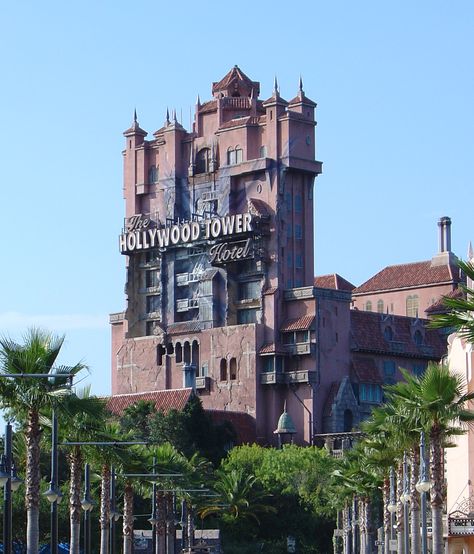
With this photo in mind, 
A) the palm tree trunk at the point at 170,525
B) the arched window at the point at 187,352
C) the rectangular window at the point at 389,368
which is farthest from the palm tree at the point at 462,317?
the rectangular window at the point at 389,368

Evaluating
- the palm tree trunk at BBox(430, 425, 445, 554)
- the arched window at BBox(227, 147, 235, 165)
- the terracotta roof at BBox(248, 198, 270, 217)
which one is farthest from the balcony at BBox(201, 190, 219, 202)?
the palm tree trunk at BBox(430, 425, 445, 554)

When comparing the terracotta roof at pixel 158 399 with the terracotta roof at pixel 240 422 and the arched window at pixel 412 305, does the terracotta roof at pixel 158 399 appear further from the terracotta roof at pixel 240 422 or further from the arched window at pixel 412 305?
the arched window at pixel 412 305

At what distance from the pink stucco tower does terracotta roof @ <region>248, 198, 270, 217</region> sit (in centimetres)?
10

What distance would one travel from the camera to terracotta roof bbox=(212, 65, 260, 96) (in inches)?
6688

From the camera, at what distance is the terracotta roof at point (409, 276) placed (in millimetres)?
186212

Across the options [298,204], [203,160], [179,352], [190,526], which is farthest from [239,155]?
[190,526]

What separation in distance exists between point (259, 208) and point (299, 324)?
419 inches

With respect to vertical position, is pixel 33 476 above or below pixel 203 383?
below

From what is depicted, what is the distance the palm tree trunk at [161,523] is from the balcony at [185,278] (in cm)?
6364

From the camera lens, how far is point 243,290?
529ft

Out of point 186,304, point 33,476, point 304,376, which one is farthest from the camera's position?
point 186,304

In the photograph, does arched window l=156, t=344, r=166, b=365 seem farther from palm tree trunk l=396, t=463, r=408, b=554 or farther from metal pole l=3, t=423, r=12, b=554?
metal pole l=3, t=423, r=12, b=554

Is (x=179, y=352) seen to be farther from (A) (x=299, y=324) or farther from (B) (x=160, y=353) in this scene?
(A) (x=299, y=324)

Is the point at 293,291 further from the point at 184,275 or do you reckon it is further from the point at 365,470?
the point at 365,470
